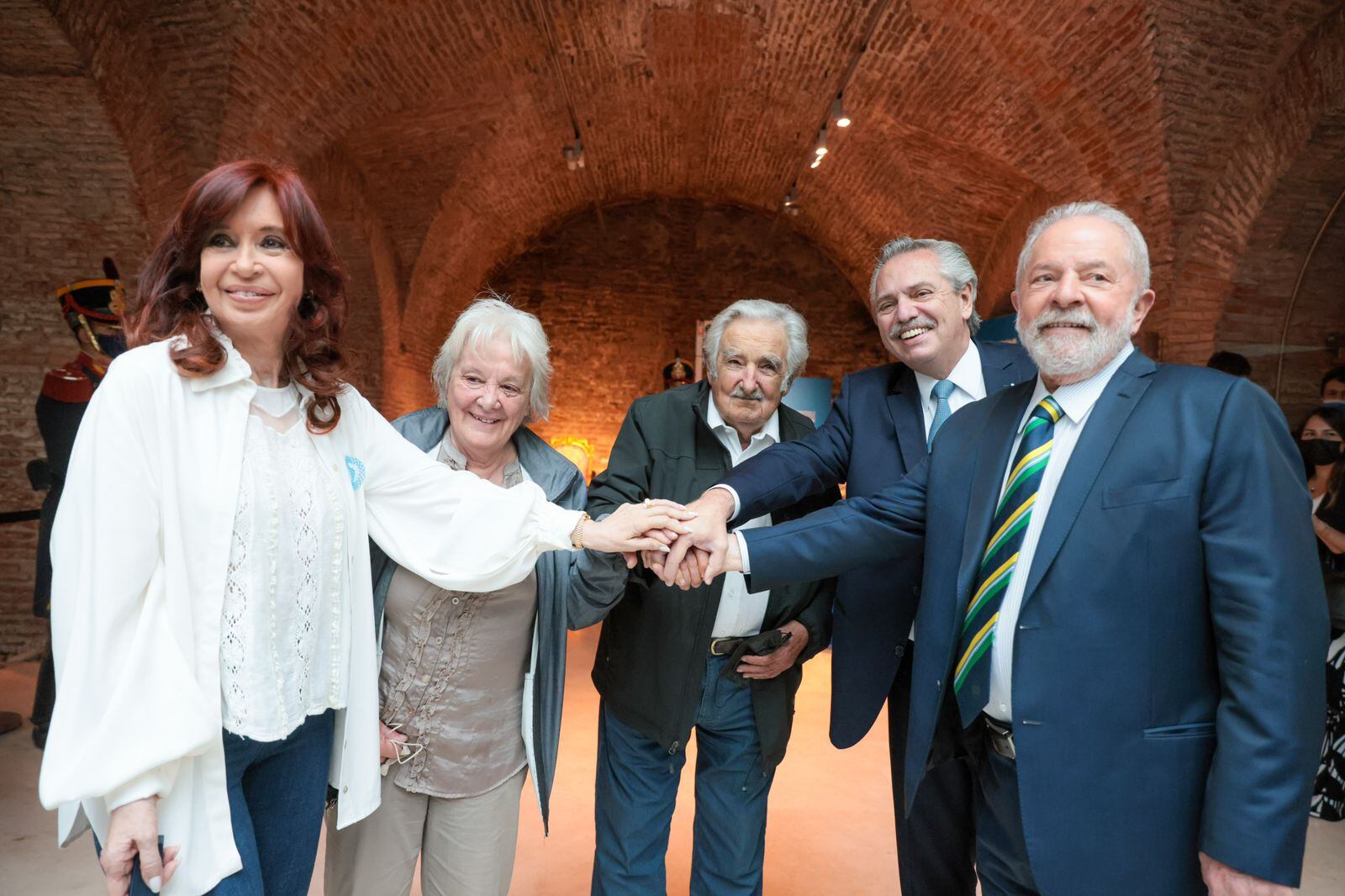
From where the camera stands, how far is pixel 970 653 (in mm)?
1530

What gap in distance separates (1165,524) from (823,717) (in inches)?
161

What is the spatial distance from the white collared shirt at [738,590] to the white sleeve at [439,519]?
66 centimetres

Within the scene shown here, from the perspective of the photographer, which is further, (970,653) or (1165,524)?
(970,653)

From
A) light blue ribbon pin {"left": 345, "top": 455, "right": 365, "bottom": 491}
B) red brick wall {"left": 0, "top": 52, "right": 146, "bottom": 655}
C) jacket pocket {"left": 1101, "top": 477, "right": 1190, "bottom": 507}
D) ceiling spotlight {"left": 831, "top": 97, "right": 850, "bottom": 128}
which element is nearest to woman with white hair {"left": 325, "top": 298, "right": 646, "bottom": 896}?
light blue ribbon pin {"left": 345, "top": 455, "right": 365, "bottom": 491}

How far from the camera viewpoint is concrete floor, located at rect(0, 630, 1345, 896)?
10.2 ft

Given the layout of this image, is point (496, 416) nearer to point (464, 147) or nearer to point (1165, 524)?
point (1165, 524)

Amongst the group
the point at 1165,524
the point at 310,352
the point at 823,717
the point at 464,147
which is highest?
the point at 464,147

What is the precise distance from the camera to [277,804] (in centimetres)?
141

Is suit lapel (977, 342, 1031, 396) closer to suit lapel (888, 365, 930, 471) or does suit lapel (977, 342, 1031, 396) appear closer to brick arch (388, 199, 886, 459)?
suit lapel (888, 365, 930, 471)

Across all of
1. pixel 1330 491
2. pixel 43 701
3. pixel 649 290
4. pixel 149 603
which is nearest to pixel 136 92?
pixel 43 701

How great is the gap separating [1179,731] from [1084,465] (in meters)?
0.48

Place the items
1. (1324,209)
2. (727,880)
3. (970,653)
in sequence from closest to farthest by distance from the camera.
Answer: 1. (970,653)
2. (727,880)
3. (1324,209)

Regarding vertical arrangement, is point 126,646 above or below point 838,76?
below

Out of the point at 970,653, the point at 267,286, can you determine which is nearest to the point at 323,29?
the point at 267,286
